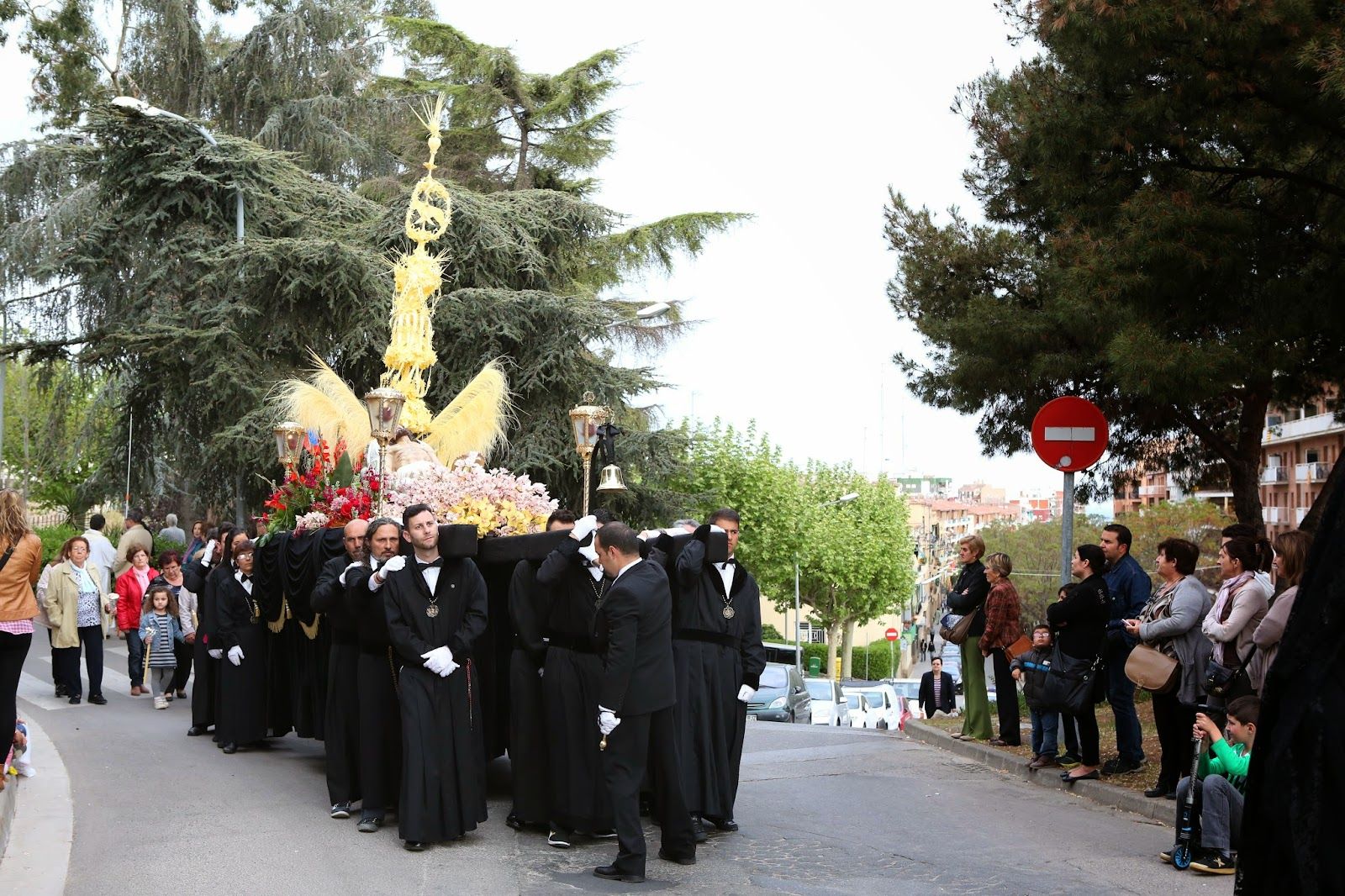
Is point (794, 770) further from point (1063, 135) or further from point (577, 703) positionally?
point (1063, 135)

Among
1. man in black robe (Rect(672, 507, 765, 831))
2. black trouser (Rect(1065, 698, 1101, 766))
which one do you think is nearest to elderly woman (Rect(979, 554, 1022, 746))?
black trouser (Rect(1065, 698, 1101, 766))

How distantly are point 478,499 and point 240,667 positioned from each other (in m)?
3.52

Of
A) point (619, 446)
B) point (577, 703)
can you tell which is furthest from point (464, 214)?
point (577, 703)

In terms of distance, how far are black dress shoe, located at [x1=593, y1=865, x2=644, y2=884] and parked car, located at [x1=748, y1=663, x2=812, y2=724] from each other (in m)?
19.3

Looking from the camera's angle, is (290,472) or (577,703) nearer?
(577,703)

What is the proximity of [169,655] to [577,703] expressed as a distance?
8904mm

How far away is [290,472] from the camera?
43.5 ft

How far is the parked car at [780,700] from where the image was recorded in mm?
27672

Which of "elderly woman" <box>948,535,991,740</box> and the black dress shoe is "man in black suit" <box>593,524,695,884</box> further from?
"elderly woman" <box>948,535,991,740</box>

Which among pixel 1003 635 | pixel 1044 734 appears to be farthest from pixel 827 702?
pixel 1044 734

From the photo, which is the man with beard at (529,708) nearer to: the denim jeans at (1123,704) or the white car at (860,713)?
the denim jeans at (1123,704)

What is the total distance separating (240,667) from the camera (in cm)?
1230

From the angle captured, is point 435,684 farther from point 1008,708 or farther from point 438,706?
point 1008,708

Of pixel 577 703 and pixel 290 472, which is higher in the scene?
pixel 290 472
